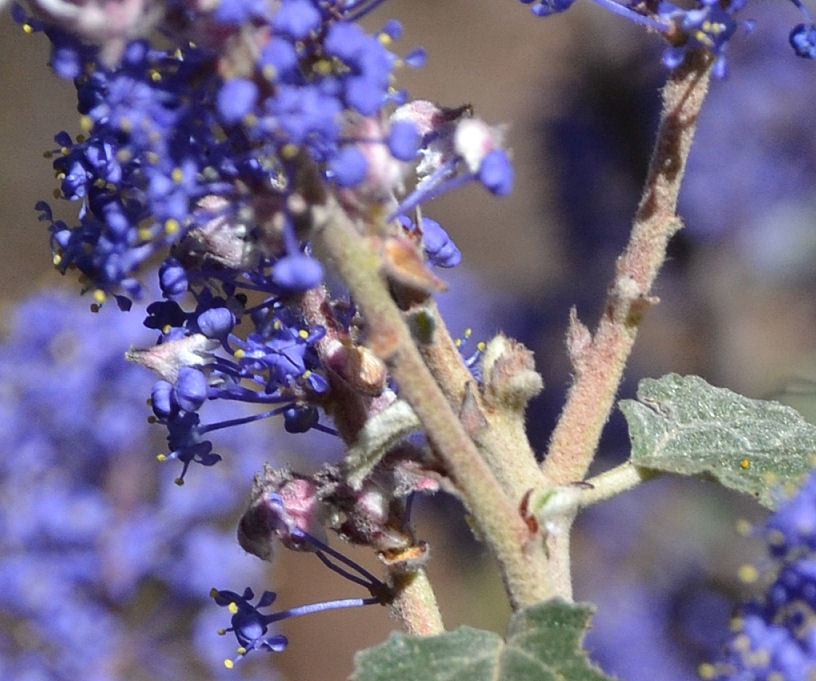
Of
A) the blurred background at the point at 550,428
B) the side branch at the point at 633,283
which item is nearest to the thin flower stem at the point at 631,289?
the side branch at the point at 633,283

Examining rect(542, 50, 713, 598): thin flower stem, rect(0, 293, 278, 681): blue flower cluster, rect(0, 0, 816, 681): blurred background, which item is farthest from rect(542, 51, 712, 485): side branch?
rect(0, 293, 278, 681): blue flower cluster

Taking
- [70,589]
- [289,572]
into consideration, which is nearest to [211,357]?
[70,589]

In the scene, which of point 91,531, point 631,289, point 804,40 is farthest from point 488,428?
point 91,531

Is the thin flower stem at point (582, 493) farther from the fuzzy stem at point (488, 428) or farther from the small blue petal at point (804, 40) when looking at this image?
the small blue petal at point (804, 40)

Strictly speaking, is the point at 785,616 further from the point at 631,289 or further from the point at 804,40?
the point at 804,40

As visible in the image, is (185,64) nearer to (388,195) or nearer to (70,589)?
(388,195)

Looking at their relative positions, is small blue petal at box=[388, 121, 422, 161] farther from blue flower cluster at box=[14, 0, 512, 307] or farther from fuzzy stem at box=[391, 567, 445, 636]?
fuzzy stem at box=[391, 567, 445, 636]
